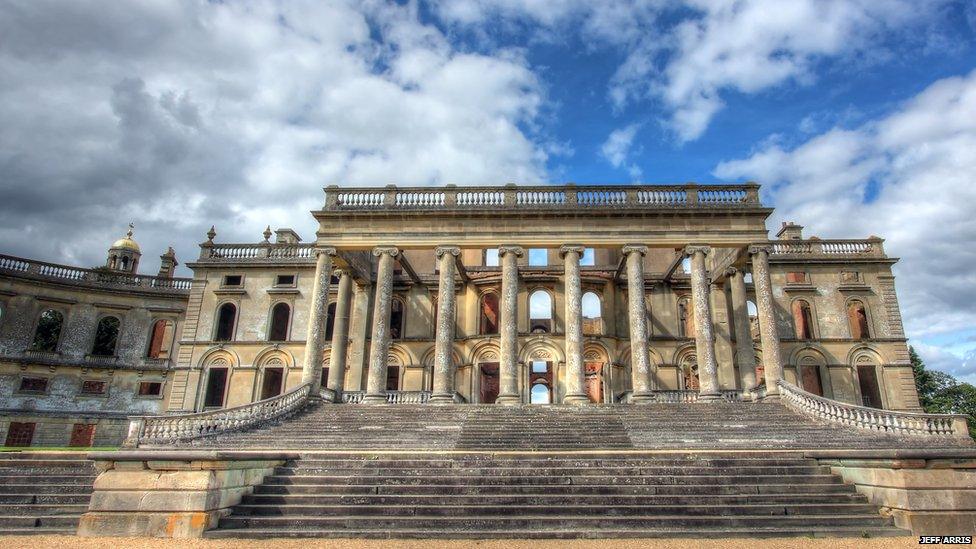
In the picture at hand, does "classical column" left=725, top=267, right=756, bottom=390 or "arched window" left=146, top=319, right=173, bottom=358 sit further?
"arched window" left=146, top=319, right=173, bottom=358

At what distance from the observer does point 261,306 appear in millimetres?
32781

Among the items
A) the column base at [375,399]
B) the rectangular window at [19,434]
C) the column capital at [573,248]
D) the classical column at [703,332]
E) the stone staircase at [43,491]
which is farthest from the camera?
the rectangular window at [19,434]

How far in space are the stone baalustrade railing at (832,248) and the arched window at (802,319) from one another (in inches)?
114

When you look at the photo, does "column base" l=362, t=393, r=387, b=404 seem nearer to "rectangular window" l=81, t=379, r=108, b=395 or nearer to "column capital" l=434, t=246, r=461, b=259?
"column capital" l=434, t=246, r=461, b=259

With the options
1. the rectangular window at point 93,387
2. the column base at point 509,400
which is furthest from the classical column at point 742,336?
the rectangular window at point 93,387

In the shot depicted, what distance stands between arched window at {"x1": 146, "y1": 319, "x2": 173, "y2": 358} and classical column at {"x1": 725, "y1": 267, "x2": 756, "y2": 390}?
107ft

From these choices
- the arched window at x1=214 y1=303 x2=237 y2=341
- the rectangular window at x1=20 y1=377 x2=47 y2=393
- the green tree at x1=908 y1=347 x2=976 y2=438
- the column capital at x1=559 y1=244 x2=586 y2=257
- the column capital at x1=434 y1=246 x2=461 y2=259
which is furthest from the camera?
the green tree at x1=908 y1=347 x2=976 y2=438

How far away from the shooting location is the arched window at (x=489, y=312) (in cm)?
3123

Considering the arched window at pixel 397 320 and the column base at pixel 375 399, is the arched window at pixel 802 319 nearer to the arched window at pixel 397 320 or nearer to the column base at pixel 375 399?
the arched window at pixel 397 320

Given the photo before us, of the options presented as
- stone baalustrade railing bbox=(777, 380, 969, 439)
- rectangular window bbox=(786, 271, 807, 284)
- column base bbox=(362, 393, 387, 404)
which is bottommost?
stone baalustrade railing bbox=(777, 380, 969, 439)

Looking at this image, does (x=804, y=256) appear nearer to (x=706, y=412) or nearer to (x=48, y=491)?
(x=706, y=412)

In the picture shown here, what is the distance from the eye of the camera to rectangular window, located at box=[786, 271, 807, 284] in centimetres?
3126

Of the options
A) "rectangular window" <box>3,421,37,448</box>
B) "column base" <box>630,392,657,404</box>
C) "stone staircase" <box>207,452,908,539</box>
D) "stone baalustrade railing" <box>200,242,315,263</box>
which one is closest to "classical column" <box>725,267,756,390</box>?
"column base" <box>630,392,657,404</box>

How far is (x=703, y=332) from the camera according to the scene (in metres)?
23.9
